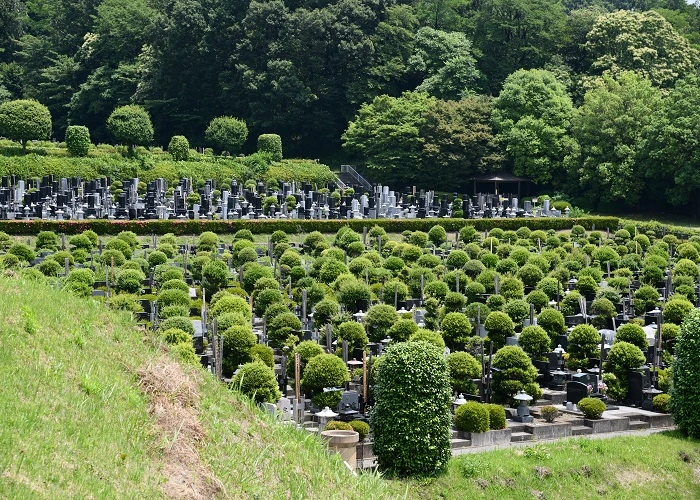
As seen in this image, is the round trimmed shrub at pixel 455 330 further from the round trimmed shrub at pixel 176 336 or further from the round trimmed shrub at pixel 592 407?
the round trimmed shrub at pixel 176 336

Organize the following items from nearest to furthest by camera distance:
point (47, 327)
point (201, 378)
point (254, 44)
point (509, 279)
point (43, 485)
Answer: point (43, 485), point (47, 327), point (201, 378), point (509, 279), point (254, 44)

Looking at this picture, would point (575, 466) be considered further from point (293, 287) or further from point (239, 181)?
point (239, 181)

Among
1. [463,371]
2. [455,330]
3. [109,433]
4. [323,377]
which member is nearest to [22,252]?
[455,330]

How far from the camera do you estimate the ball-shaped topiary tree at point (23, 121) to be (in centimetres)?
5562

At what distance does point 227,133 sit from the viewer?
6144 cm

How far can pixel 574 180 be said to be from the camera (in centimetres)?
5638

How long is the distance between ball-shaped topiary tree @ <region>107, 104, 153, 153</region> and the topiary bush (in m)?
42.4

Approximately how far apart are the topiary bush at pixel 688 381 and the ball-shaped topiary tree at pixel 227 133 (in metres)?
43.1

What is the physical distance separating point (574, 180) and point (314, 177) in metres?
13.4

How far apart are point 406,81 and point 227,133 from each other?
42.4ft

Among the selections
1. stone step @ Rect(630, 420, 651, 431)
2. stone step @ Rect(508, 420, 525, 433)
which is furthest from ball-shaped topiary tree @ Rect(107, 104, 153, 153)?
stone step @ Rect(630, 420, 651, 431)

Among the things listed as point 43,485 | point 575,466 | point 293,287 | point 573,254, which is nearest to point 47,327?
point 43,485

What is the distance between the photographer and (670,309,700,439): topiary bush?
20453 mm

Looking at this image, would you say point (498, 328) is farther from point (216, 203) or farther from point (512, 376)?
point (216, 203)
